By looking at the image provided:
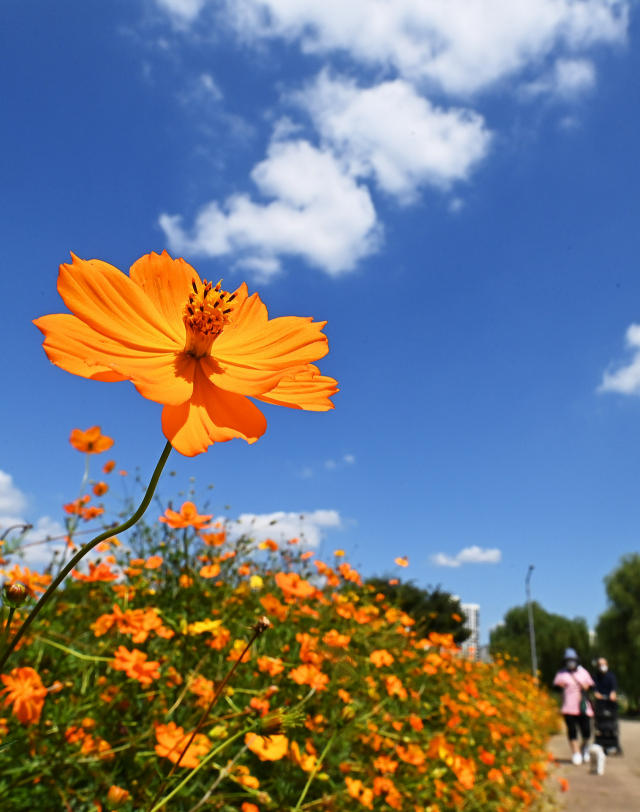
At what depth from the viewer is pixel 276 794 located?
1.65 metres

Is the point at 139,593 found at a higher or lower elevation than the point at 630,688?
lower

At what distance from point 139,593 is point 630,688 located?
24589 millimetres

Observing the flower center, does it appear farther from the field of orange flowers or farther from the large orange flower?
the field of orange flowers

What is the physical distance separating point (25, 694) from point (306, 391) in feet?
2.96

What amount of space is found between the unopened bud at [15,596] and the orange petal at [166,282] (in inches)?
11.2

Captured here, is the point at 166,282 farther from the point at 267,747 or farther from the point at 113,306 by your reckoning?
the point at 267,747

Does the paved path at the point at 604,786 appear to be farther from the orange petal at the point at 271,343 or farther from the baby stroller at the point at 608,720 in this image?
the orange petal at the point at 271,343

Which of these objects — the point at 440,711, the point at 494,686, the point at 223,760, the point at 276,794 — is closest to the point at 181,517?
the point at 223,760

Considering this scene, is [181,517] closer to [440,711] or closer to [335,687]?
[335,687]

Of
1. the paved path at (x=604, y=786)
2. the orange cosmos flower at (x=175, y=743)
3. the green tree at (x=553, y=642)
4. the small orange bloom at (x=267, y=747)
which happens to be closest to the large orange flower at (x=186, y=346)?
the small orange bloom at (x=267, y=747)

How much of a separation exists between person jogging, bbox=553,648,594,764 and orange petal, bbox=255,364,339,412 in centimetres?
785

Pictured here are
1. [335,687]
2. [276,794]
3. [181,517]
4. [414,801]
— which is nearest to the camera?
[276,794]

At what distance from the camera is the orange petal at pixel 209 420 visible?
454mm

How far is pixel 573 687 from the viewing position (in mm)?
7191
